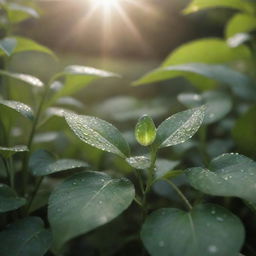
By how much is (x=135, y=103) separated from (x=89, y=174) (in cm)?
108

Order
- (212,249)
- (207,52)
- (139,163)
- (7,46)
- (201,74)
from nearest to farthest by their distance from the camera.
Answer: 1. (212,249)
2. (139,163)
3. (7,46)
4. (201,74)
5. (207,52)

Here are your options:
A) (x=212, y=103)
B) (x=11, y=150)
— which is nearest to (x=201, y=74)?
(x=212, y=103)

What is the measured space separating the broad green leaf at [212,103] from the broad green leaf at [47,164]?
1.33 ft

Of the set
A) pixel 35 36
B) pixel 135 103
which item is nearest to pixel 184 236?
pixel 135 103

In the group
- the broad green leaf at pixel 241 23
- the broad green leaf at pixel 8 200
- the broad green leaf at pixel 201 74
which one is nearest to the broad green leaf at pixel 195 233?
the broad green leaf at pixel 8 200

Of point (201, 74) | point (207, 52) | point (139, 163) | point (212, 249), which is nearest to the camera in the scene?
point (212, 249)

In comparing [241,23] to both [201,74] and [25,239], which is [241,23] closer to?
[201,74]

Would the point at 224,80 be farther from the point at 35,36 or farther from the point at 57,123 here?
the point at 35,36

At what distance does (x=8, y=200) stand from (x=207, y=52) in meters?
0.93

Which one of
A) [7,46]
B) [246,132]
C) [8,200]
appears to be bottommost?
[246,132]

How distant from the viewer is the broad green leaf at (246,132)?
1.11 m

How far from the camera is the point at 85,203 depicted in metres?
0.58

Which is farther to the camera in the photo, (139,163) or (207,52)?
(207,52)

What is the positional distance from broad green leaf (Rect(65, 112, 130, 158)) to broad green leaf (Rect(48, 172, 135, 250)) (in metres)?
0.05
